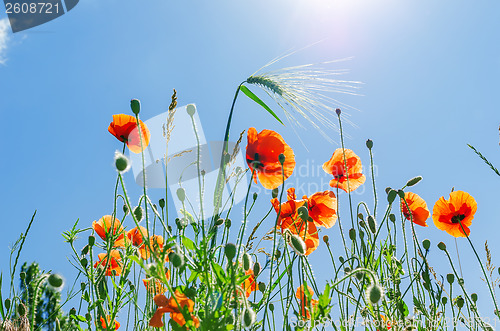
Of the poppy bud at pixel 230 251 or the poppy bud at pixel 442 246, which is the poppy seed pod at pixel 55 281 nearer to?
the poppy bud at pixel 230 251

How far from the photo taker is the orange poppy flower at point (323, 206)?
89.4 inches

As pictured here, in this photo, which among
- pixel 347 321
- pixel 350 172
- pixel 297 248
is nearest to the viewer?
pixel 297 248

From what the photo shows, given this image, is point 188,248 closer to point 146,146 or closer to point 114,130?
point 146,146

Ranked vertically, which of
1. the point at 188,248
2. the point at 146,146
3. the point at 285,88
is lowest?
the point at 188,248

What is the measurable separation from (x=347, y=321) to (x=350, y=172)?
2.84 ft

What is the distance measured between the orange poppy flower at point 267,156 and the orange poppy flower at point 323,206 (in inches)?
10.2

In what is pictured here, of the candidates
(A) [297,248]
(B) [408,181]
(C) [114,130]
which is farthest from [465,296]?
(C) [114,130]

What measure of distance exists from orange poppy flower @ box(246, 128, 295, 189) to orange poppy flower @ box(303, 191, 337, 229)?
259mm

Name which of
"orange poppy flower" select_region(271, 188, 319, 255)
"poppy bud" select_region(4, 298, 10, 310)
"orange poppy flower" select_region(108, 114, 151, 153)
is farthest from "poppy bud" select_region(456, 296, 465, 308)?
"poppy bud" select_region(4, 298, 10, 310)

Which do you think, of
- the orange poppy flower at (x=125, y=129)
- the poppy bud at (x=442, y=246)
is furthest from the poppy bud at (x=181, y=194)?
the poppy bud at (x=442, y=246)

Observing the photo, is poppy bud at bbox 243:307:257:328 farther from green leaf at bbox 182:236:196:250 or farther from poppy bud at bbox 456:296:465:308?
poppy bud at bbox 456:296:465:308

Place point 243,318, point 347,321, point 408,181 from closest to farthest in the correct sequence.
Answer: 1. point 243,318
2. point 347,321
3. point 408,181

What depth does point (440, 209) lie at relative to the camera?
2658 mm

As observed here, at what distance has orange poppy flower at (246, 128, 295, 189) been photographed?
1984 mm
